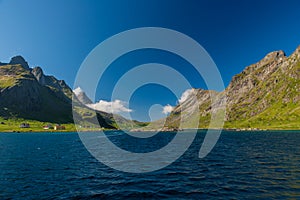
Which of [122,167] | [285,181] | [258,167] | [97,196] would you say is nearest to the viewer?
[97,196]

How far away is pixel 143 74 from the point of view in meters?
53.1

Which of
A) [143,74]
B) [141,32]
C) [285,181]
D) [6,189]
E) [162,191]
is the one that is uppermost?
[141,32]

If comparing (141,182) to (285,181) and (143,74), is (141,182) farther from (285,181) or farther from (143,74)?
Result: (143,74)

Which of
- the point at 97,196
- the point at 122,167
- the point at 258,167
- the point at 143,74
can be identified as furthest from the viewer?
the point at 143,74

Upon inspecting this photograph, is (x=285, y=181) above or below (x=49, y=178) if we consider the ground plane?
above

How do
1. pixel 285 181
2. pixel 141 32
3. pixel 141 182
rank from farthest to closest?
pixel 141 32, pixel 141 182, pixel 285 181

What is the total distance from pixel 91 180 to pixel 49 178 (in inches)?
326

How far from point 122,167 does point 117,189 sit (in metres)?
15.1

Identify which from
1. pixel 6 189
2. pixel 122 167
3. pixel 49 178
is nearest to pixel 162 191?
pixel 122 167

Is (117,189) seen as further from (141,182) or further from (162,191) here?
(162,191)

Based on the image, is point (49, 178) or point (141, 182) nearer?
point (141, 182)

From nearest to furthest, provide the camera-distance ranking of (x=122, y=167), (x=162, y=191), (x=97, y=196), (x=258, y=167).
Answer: (x=97, y=196)
(x=162, y=191)
(x=258, y=167)
(x=122, y=167)

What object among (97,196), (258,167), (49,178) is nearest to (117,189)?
(97,196)

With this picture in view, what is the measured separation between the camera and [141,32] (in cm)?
4656
